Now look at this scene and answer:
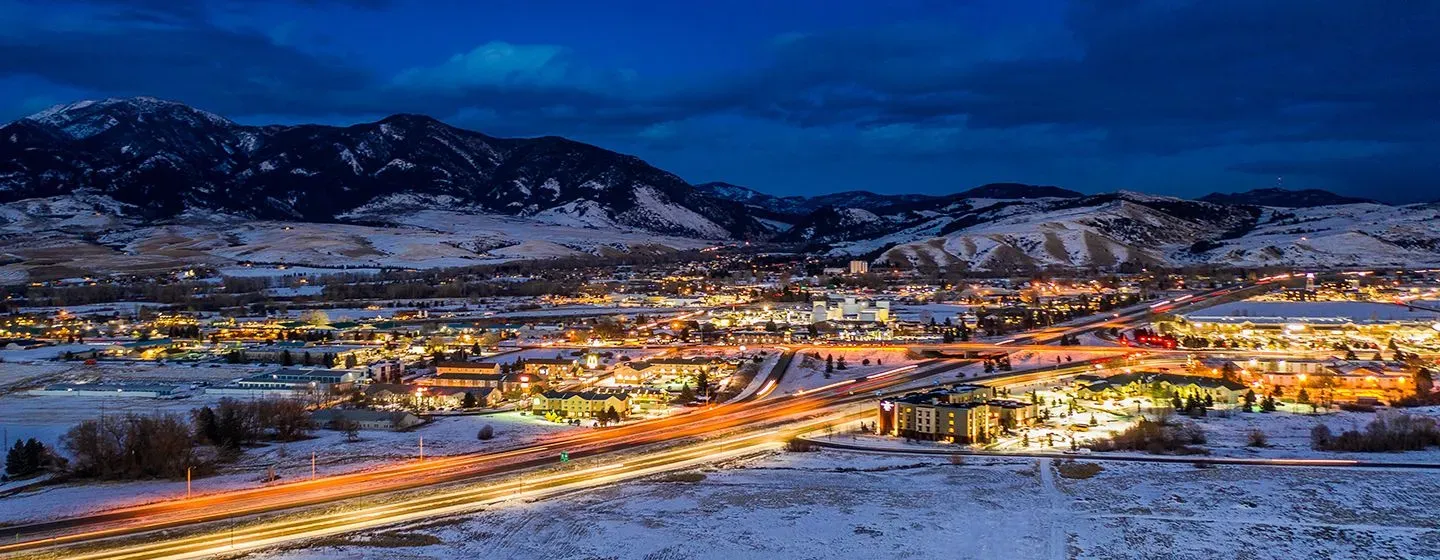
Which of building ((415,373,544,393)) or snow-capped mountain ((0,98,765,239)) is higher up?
snow-capped mountain ((0,98,765,239))

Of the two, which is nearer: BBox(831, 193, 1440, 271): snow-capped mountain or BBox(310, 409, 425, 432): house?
BBox(310, 409, 425, 432): house

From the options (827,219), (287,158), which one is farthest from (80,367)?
(287,158)

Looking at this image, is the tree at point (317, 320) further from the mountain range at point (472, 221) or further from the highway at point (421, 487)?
the mountain range at point (472, 221)

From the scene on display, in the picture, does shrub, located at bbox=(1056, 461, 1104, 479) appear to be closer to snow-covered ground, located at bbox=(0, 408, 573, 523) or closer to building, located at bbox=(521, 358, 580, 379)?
snow-covered ground, located at bbox=(0, 408, 573, 523)

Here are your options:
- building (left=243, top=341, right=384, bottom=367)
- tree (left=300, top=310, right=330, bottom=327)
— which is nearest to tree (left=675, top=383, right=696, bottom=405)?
building (left=243, top=341, right=384, bottom=367)

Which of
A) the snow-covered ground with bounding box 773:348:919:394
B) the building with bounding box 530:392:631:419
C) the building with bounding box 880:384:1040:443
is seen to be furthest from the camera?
the snow-covered ground with bounding box 773:348:919:394

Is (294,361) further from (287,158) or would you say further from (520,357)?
(287,158)

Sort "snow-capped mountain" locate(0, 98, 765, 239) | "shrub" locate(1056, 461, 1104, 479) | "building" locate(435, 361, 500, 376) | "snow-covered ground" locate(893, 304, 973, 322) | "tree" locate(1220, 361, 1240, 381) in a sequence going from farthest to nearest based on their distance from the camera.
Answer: "snow-capped mountain" locate(0, 98, 765, 239) < "snow-covered ground" locate(893, 304, 973, 322) < "building" locate(435, 361, 500, 376) < "tree" locate(1220, 361, 1240, 381) < "shrub" locate(1056, 461, 1104, 479)

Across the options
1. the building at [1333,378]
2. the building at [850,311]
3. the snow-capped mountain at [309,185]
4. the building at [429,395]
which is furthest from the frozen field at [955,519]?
the snow-capped mountain at [309,185]
